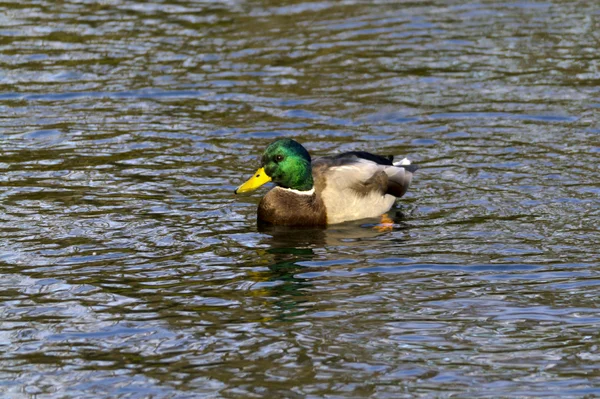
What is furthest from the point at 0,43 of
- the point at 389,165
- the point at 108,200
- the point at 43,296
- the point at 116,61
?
the point at 43,296

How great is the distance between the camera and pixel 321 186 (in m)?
11.5

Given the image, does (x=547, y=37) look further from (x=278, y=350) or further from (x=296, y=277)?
(x=278, y=350)

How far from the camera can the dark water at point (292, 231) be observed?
773 centimetres

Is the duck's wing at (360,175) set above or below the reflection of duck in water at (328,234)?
above

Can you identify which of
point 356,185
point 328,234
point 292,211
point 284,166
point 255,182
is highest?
point 284,166

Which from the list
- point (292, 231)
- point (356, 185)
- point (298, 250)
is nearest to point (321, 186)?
point (356, 185)

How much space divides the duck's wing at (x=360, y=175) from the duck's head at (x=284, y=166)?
23 centimetres

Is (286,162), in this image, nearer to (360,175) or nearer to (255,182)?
(255,182)

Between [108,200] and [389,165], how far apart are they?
2.82 m

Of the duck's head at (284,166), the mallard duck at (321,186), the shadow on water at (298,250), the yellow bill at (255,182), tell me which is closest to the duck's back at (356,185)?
the mallard duck at (321,186)

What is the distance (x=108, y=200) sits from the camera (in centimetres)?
1161

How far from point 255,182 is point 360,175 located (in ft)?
3.51

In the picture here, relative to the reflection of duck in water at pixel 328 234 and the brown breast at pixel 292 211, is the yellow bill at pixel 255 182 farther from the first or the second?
the reflection of duck in water at pixel 328 234

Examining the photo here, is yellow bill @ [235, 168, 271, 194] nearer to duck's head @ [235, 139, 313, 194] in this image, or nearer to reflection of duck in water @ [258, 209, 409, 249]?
duck's head @ [235, 139, 313, 194]
